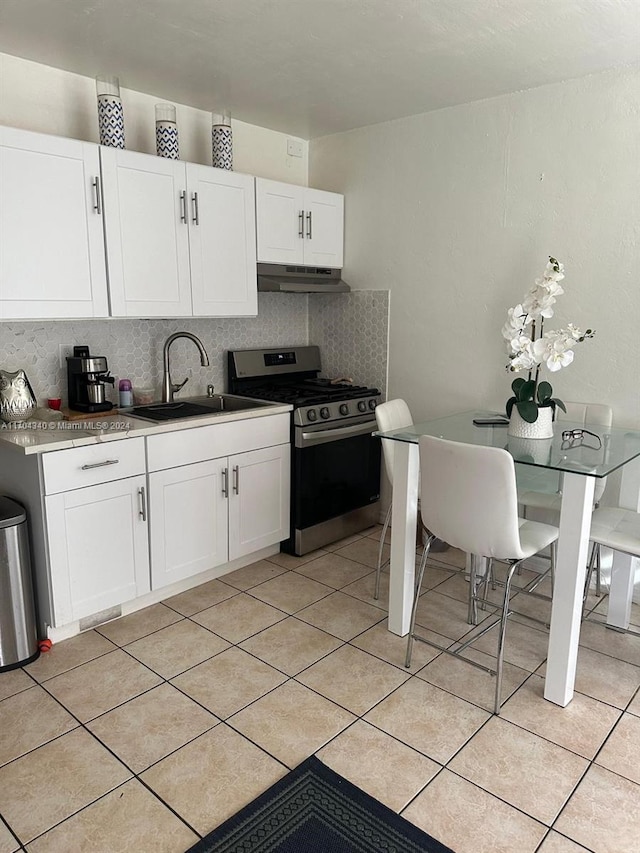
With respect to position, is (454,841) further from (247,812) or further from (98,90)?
(98,90)

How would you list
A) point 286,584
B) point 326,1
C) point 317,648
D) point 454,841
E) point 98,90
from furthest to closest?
point 286,584 < point 98,90 < point 317,648 < point 326,1 < point 454,841

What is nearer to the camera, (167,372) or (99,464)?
(99,464)

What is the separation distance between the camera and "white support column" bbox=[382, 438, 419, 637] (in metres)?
2.64

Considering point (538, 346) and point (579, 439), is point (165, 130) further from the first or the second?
point (579, 439)

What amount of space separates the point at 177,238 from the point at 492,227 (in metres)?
1.67

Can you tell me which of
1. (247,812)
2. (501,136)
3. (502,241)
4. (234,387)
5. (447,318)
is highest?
(501,136)

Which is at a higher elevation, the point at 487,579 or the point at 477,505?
the point at 477,505

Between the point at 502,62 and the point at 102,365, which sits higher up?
the point at 502,62

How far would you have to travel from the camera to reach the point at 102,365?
299cm

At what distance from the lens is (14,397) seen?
8.89ft

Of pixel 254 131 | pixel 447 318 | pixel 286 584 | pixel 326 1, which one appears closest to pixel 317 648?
pixel 286 584

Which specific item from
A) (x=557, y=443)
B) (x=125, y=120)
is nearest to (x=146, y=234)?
(x=125, y=120)

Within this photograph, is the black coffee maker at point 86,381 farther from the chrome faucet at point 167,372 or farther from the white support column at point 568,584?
the white support column at point 568,584

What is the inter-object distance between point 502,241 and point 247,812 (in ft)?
9.40
